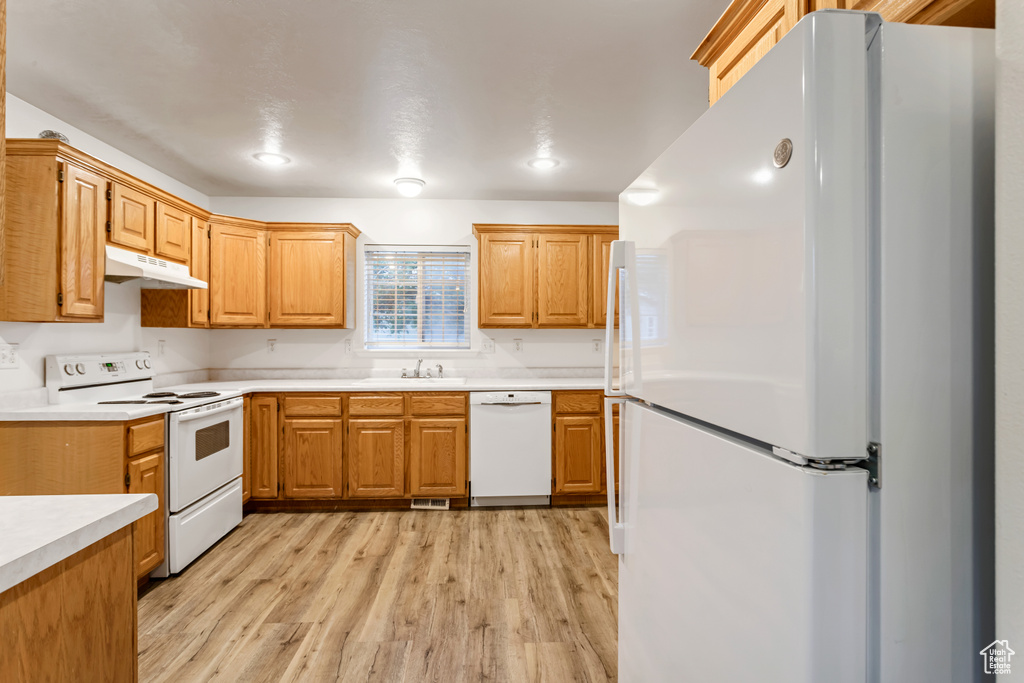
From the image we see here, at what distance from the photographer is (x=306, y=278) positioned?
3758 millimetres

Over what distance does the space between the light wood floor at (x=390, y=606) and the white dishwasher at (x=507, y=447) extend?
361mm

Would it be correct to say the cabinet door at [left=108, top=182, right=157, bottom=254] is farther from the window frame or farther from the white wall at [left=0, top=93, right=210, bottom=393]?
the window frame

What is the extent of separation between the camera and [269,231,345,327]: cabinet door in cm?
375

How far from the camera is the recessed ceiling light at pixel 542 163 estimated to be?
10.7 feet

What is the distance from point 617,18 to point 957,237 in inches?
64.2

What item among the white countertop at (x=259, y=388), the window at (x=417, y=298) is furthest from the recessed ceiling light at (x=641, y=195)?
the window at (x=417, y=298)

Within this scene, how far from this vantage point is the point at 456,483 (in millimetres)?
3559

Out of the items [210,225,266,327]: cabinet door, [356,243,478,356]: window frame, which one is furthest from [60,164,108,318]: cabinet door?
[356,243,478,356]: window frame

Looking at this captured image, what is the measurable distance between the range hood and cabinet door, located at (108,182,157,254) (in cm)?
6

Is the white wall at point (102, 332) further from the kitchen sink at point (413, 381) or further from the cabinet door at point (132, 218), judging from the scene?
the kitchen sink at point (413, 381)

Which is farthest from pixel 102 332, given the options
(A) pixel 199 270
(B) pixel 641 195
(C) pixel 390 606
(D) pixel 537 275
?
(B) pixel 641 195

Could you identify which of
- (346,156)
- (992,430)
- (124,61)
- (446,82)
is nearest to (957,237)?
(992,430)

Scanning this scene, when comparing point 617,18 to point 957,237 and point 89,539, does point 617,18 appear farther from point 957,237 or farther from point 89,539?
point 89,539
